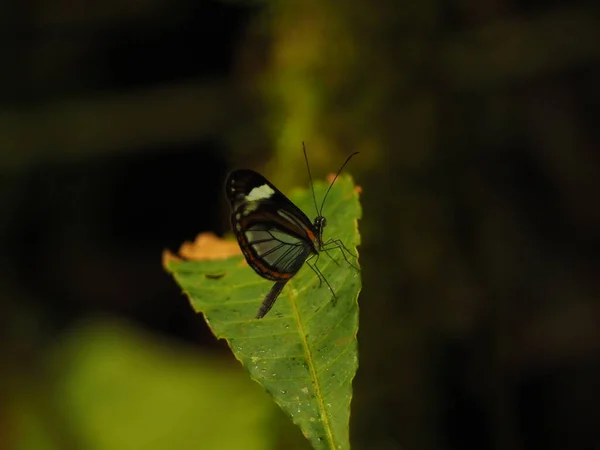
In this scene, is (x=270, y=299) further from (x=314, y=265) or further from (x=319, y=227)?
(x=319, y=227)

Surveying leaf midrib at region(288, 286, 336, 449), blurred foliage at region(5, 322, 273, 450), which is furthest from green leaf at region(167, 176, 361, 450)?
blurred foliage at region(5, 322, 273, 450)

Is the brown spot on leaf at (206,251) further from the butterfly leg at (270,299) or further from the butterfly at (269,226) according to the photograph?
the butterfly leg at (270,299)

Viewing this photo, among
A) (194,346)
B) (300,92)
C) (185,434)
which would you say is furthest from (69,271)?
(300,92)

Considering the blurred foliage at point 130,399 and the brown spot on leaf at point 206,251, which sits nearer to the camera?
the brown spot on leaf at point 206,251

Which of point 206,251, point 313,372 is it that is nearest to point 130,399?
point 206,251

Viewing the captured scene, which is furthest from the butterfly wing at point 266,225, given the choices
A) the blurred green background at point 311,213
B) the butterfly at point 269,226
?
the blurred green background at point 311,213

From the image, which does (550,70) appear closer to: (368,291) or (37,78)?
(368,291)

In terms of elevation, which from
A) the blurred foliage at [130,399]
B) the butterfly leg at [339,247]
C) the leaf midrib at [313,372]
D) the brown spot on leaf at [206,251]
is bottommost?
the blurred foliage at [130,399]

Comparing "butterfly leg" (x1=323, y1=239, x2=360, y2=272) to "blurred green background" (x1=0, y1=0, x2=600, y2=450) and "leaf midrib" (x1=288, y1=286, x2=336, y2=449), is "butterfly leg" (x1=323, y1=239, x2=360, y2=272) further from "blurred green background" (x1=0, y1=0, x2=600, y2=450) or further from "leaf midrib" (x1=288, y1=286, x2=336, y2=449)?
"blurred green background" (x1=0, y1=0, x2=600, y2=450)
